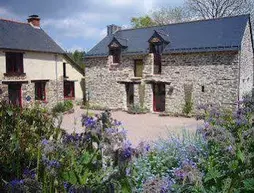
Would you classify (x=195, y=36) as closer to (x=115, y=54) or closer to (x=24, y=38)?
(x=115, y=54)

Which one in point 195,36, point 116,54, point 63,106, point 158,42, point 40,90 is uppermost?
point 195,36

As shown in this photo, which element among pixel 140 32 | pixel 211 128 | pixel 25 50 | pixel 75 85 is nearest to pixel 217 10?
pixel 140 32

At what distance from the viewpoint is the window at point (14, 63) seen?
776 inches

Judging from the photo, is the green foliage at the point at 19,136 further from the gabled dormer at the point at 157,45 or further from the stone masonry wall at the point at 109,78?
the stone masonry wall at the point at 109,78

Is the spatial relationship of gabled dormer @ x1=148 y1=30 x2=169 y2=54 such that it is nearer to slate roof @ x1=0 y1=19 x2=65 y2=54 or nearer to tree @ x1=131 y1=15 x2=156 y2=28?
slate roof @ x1=0 y1=19 x2=65 y2=54

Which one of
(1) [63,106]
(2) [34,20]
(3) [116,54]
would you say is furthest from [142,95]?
(2) [34,20]

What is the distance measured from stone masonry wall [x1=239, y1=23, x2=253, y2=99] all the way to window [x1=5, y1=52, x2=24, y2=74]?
48.4ft

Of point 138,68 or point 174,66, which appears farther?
point 138,68

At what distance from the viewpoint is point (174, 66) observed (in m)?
19.6

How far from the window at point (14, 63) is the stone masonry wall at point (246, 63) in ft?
48.4

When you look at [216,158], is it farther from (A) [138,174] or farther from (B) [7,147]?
(B) [7,147]

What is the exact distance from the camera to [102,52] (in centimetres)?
2327

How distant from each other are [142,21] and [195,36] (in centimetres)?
2180

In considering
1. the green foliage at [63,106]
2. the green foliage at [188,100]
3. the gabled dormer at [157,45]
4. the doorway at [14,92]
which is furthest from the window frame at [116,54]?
the doorway at [14,92]
